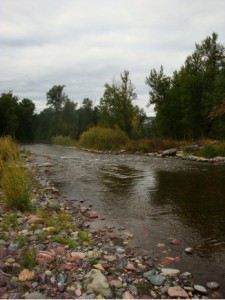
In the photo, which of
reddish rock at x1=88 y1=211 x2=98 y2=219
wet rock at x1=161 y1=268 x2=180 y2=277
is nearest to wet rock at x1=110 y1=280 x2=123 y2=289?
wet rock at x1=161 y1=268 x2=180 y2=277

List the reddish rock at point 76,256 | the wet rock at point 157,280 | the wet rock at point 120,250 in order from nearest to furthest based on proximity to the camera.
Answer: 1. the wet rock at point 157,280
2. the reddish rock at point 76,256
3. the wet rock at point 120,250

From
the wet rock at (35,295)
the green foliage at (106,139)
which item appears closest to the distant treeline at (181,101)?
the green foliage at (106,139)

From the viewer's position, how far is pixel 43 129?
3962 inches

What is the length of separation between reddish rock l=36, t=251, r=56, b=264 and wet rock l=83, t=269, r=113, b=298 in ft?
2.44

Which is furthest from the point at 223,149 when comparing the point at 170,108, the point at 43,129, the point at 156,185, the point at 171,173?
the point at 43,129

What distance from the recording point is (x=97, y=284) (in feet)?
13.3

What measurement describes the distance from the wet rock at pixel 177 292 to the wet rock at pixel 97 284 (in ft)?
2.62

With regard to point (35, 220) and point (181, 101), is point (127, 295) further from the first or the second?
point (181, 101)

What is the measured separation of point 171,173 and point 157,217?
25.3 feet

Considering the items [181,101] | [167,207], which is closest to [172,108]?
[181,101]

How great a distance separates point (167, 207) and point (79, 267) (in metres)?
4.63

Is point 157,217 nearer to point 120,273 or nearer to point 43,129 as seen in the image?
point 120,273

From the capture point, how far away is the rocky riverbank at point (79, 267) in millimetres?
4023

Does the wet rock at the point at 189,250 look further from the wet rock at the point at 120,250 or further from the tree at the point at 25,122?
the tree at the point at 25,122
